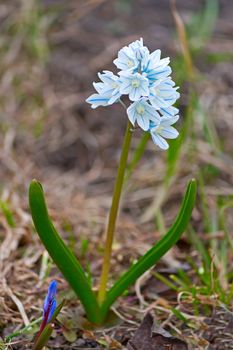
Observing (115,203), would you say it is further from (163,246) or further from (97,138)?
(97,138)

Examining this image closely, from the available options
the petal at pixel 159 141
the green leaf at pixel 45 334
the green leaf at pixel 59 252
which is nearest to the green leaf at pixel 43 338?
the green leaf at pixel 45 334

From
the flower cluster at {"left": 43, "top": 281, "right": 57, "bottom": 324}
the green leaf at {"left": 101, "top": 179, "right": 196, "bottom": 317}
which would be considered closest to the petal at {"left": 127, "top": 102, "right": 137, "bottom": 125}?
the green leaf at {"left": 101, "top": 179, "right": 196, "bottom": 317}

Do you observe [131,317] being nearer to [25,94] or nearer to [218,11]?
[25,94]

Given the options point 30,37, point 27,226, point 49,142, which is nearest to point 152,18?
point 30,37

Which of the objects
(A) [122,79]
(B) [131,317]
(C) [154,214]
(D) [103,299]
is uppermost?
(A) [122,79]

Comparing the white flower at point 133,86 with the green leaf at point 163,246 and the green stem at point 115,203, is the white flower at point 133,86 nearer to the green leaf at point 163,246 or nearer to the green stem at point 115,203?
the green stem at point 115,203

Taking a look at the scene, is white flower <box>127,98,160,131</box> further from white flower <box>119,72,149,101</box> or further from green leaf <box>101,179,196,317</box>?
green leaf <box>101,179,196,317</box>

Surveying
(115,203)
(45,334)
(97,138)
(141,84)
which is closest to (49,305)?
(45,334)
